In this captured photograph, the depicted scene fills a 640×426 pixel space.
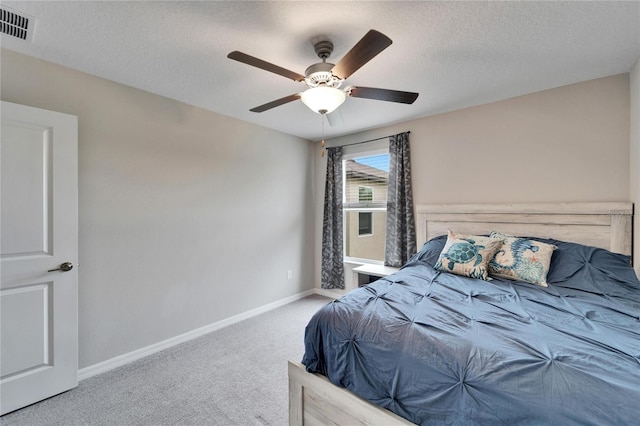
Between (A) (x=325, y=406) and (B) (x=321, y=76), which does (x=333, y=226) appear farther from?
(A) (x=325, y=406)

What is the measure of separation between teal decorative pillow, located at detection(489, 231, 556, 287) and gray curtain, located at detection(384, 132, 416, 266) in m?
1.17

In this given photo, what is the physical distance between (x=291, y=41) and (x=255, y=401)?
100.0 inches

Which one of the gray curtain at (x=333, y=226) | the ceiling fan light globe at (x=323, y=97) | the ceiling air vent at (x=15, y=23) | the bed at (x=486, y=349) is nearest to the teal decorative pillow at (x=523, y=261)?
the bed at (x=486, y=349)

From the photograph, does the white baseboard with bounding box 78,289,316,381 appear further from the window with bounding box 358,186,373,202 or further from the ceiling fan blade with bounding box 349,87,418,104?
the ceiling fan blade with bounding box 349,87,418,104

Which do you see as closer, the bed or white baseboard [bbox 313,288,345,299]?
the bed

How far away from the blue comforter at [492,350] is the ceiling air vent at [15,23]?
8.21ft

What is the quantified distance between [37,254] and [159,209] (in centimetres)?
93

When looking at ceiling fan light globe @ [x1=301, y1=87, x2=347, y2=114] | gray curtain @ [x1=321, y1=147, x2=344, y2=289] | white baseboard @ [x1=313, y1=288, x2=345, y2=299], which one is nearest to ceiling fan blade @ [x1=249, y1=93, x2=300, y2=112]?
ceiling fan light globe @ [x1=301, y1=87, x2=347, y2=114]

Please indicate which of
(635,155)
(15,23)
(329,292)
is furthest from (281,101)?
(329,292)

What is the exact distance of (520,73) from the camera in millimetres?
2273

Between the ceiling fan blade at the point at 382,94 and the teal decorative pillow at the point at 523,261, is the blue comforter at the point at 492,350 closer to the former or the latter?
the teal decorative pillow at the point at 523,261

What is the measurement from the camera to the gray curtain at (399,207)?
11.2 ft

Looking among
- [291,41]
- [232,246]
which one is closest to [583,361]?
[291,41]

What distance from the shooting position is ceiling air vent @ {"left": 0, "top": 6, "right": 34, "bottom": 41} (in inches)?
62.7
